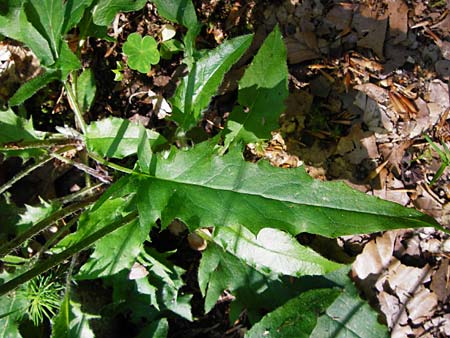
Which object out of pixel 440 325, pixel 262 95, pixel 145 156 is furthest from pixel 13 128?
pixel 440 325

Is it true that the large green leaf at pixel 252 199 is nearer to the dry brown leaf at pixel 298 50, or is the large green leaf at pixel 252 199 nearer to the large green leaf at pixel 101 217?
the large green leaf at pixel 101 217

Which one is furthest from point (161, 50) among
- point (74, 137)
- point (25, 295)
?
point (25, 295)

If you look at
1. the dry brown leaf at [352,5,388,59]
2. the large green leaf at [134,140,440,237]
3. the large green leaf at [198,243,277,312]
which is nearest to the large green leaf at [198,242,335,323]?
the large green leaf at [198,243,277,312]

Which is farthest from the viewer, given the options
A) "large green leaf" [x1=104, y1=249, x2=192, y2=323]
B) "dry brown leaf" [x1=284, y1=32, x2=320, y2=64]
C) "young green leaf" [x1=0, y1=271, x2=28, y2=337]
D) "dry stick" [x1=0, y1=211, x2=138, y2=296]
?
"dry brown leaf" [x1=284, y1=32, x2=320, y2=64]

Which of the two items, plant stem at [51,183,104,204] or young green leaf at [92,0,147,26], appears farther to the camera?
plant stem at [51,183,104,204]

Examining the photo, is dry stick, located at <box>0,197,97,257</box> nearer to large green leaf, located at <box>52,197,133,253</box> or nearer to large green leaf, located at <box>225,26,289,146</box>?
large green leaf, located at <box>52,197,133,253</box>

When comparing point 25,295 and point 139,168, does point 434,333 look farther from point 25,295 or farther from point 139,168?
point 25,295
